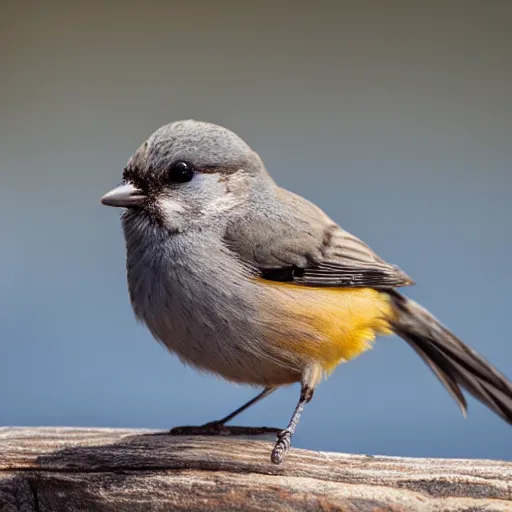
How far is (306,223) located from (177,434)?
0.80 m

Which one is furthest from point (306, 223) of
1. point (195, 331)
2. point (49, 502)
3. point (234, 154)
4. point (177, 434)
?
point (49, 502)

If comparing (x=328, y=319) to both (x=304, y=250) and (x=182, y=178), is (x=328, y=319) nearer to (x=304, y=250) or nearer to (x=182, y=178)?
(x=304, y=250)

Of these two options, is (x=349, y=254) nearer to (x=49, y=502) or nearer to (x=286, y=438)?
(x=286, y=438)

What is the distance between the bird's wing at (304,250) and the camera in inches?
93.2

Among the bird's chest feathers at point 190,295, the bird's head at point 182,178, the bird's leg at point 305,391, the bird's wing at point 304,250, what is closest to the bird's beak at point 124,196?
the bird's head at point 182,178

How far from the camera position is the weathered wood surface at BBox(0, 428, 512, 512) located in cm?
211

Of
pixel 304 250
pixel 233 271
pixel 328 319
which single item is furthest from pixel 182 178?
pixel 328 319

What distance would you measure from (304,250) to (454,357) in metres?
0.73

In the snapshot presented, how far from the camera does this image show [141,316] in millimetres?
2359

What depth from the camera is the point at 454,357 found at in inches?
109

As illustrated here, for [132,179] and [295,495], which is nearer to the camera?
[295,495]

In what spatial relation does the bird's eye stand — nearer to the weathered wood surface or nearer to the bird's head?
the bird's head

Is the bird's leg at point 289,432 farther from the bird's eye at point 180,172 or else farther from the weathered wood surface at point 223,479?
the bird's eye at point 180,172

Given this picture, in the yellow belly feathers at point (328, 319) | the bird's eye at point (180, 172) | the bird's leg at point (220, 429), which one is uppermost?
the bird's eye at point (180, 172)
